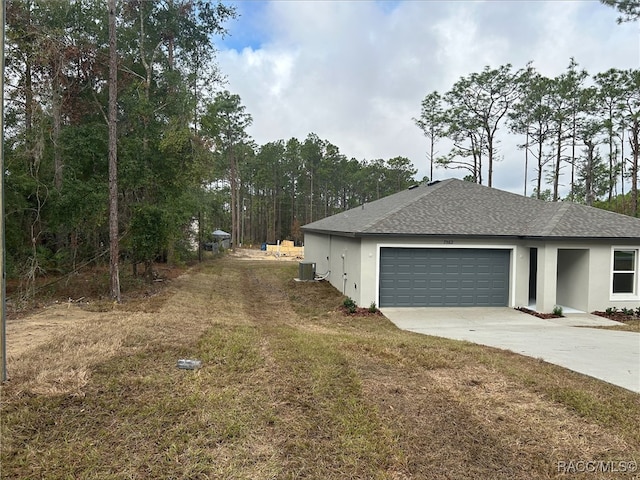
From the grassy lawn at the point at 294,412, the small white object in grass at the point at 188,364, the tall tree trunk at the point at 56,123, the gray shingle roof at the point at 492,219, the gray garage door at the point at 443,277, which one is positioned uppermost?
the tall tree trunk at the point at 56,123

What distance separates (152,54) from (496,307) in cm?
1692

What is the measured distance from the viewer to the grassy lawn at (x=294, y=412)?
313 centimetres

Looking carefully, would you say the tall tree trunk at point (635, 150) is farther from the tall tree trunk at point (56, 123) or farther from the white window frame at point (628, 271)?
the tall tree trunk at point (56, 123)

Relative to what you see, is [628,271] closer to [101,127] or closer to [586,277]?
[586,277]

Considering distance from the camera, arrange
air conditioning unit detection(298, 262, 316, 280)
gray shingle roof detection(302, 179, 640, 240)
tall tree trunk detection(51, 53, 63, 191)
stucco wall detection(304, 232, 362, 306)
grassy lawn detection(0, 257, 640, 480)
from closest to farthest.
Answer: grassy lawn detection(0, 257, 640, 480) < gray shingle roof detection(302, 179, 640, 240) < tall tree trunk detection(51, 53, 63, 191) < stucco wall detection(304, 232, 362, 306) < air conditioning unit detection(298, 262, 316, 280)

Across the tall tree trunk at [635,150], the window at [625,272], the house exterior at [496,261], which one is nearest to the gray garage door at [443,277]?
the house exterior at [496,261]

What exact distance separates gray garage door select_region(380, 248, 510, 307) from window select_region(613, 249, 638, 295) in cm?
318

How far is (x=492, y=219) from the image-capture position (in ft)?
42.0

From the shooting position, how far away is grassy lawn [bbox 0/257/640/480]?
3133 millimetres

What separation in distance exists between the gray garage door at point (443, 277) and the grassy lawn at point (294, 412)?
5.01 metres

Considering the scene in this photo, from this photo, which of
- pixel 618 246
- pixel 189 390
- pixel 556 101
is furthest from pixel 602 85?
pixel 189 390

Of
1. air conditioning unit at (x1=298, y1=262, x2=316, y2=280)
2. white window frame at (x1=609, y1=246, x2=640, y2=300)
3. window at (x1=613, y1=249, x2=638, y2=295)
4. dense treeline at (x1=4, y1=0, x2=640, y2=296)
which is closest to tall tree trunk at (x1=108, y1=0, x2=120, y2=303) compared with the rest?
dense treeline at (x1=4, y1=0, x2=640, y2=296)

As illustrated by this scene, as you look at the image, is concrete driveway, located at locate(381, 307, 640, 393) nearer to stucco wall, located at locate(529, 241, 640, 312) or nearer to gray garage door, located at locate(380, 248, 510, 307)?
gray garage door, located at locate(380, 248, 510, 307)

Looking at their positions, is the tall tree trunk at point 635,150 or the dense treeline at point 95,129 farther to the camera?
the tall tree trunk at point 635,150
